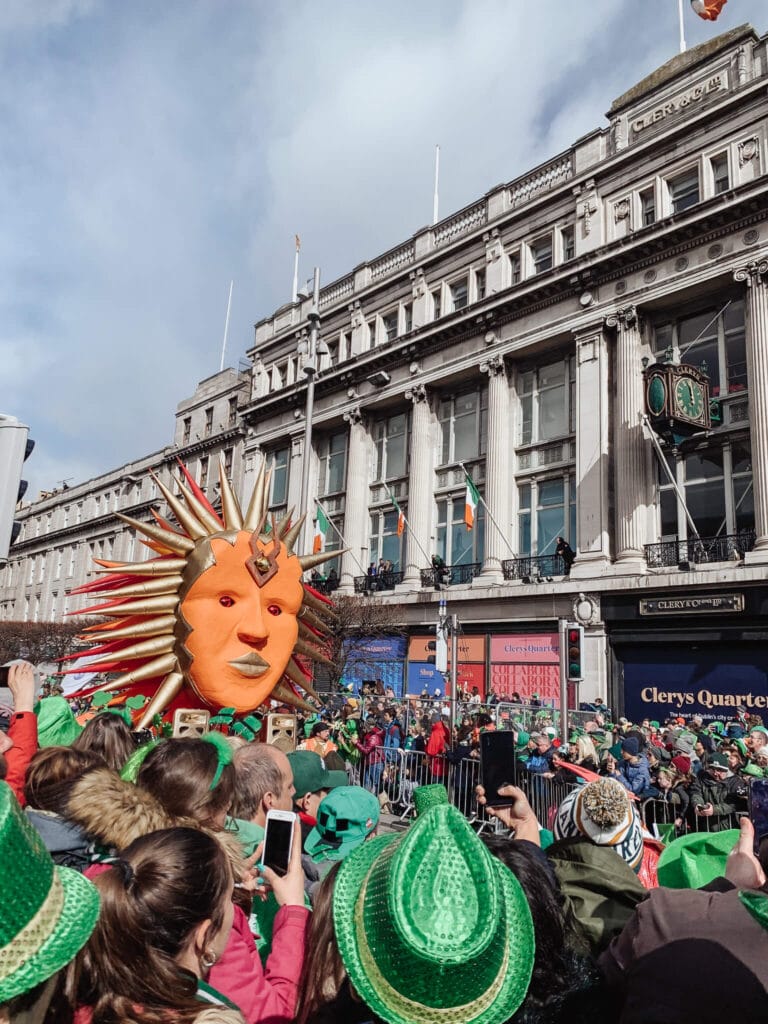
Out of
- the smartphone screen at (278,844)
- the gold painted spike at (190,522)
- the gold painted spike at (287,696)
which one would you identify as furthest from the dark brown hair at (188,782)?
the gold painted spike at (287,696)

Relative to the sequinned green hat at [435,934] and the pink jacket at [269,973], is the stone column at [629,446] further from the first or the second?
the sequinned green hat at [435,934]

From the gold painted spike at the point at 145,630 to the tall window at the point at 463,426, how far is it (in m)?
20.0

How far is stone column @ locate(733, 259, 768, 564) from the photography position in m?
17.7

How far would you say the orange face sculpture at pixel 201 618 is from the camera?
22.5ft

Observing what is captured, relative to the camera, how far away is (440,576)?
25.1 m

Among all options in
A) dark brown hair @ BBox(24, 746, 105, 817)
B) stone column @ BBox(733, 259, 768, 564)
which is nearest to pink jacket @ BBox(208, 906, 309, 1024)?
dark brown hair @ BBox(24, 746, 105, 817)

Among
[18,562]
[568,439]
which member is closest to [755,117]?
[568,439]

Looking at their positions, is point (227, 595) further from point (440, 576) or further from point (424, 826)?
point (440, 576)

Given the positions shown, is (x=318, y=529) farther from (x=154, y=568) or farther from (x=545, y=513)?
(x=154, y=568)

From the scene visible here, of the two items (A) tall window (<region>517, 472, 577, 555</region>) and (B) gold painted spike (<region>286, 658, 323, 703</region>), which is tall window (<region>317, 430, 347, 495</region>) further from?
(B) gold painted spike (<region>286, 658, 323, 703</region>)

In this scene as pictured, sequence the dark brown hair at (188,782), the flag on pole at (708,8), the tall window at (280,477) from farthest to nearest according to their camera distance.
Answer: the tall window at (280,477) < the flag on pole at (708,8) < the dark brown hair at (188,782)

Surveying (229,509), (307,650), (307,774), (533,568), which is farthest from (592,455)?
(307,774)

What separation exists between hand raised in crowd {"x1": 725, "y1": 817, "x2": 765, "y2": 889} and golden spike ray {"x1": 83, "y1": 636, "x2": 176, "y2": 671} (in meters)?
5.62

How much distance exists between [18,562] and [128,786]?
68610mm
